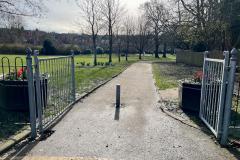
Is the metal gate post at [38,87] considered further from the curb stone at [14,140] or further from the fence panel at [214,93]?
the fence panel at [214,93]

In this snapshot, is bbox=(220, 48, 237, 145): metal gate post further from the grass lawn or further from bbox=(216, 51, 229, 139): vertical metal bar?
the grass lawn

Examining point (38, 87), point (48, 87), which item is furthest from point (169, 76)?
point (38, 87)

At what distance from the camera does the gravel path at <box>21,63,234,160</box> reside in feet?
14.1

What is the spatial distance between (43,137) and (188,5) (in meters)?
19.4

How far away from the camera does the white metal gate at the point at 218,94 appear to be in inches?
180

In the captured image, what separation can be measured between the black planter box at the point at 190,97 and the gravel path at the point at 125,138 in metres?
0.79

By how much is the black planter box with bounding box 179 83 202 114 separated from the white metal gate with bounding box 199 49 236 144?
653 mm

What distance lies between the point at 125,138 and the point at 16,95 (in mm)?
3453

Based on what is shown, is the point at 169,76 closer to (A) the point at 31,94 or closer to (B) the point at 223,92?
(B) the point at 223,92

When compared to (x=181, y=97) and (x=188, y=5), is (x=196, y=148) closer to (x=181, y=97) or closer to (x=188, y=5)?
(x=181, y=97)

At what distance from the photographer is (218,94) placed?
5.24 m

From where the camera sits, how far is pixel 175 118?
6461mm

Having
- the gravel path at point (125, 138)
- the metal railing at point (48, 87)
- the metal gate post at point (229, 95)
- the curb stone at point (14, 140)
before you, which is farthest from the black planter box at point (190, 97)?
the curb stone at point (14, 140)

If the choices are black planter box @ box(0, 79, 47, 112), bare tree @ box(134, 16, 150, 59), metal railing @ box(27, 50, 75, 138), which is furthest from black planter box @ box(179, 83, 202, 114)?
bare tree @ box(134, 16, 150, 59)
